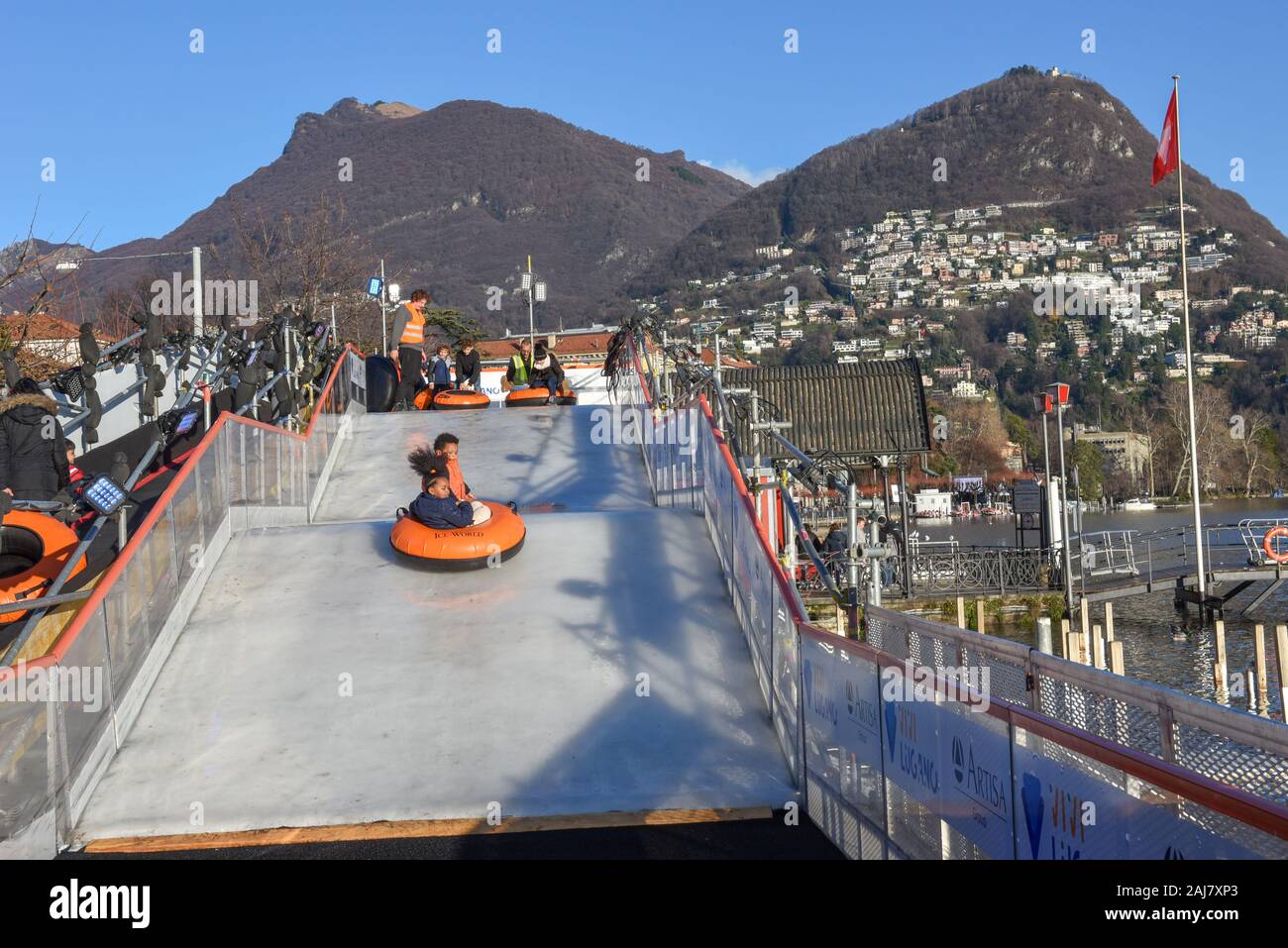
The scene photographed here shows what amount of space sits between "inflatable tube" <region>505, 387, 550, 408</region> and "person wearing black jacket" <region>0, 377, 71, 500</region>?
11.8 m

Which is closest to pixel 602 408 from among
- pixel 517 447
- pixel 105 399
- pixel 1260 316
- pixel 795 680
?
pixel 517 447

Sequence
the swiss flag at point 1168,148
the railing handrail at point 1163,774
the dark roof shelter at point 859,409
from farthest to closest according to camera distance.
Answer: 1. the dark roof shelter at point 859,409
2. the swiss flag at point 1168,148
3. the railing handrail at point 1163,774

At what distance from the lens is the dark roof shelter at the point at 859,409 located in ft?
133

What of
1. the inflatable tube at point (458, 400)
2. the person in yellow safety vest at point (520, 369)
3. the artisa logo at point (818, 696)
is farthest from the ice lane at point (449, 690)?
the person in yellow safety vest at point (520, 369)

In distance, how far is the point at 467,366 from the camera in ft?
83.2

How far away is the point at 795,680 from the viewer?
8.76 meters

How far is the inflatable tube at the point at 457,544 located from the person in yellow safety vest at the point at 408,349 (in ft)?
37.2

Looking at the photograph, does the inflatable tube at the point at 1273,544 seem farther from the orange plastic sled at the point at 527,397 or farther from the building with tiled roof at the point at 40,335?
the building with tiled roof at the point at 40,335

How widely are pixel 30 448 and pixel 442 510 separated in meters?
3.91

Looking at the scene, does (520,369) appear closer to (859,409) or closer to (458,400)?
(458,400)

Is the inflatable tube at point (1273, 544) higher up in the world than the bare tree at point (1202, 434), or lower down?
lower down

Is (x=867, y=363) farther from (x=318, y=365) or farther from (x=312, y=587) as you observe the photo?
(x=312, y=587)


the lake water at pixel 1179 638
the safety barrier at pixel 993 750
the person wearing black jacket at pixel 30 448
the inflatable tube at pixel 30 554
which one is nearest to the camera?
the safety barrier at pixel 993 750
